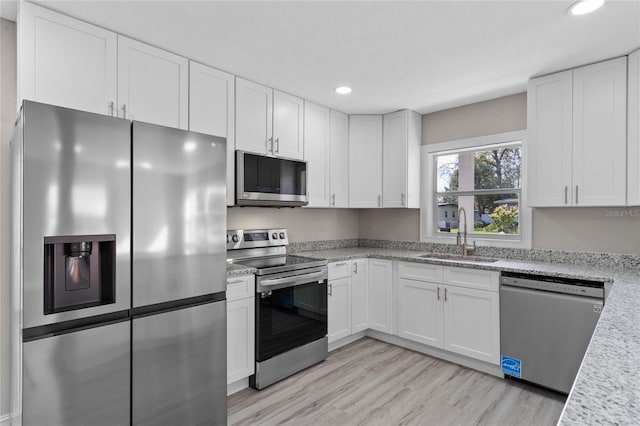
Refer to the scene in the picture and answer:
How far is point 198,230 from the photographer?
6.43ft

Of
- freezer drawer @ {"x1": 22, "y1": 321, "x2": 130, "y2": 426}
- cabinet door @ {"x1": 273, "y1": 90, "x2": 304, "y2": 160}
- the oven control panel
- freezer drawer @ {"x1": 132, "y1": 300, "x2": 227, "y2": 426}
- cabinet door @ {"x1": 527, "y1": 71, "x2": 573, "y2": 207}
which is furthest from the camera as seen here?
cabinet door @ {"x1": 273, "y1": 90, "x2": 304, "y2": 160}

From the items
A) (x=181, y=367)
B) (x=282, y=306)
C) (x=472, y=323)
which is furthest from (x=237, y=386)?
(x=472, y=323)

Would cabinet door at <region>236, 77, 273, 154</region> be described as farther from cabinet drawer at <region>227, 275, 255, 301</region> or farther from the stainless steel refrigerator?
cabinet drawer at <region>227, 275, 255, 301</region>

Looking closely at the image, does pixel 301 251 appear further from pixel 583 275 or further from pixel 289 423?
pixel 583 275

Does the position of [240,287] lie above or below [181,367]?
above

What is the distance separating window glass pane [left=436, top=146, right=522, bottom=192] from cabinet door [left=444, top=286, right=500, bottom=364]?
4.04ft

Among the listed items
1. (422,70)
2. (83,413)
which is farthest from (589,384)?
(422,70)

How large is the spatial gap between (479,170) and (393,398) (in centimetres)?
240

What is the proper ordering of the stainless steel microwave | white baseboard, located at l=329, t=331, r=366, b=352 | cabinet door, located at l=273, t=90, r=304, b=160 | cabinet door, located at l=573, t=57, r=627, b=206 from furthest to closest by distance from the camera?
white baseboard, located at l=329, t=331, r=366, b=352 → cabinet door, located at l=273, t=90, r=304, b=160 → the stainless steel microwave → cabinet door, located at l=573, t=57, r=627, b=206

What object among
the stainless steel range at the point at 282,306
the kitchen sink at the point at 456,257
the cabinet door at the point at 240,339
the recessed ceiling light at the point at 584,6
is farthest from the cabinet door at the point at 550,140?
the cabinet door at the point at 240,339

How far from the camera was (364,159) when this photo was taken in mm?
3957

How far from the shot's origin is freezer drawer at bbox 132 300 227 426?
1.75m

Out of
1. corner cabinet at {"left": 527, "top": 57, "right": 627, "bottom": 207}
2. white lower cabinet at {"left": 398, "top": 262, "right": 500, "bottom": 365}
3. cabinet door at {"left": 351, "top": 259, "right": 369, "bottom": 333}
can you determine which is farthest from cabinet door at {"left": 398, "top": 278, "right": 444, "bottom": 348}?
corner cabinet at {"left": 527, "top": 57, "right": 627, "bottom": 207}

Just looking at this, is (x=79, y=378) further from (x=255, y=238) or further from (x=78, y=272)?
(x=255, y=238)
